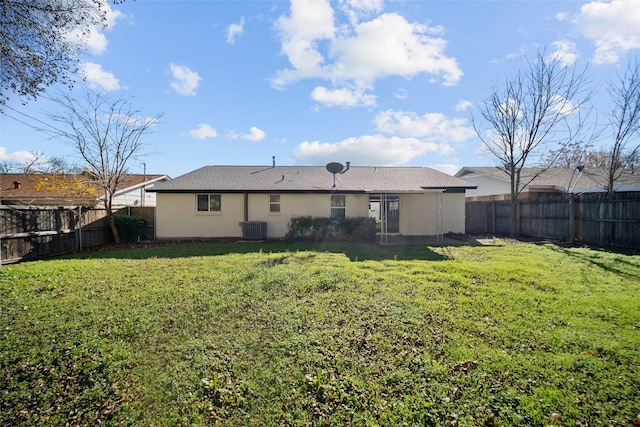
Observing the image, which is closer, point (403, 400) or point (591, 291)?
point (403, 400)

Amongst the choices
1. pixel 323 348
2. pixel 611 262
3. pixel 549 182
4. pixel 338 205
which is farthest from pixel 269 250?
pixel 549 182

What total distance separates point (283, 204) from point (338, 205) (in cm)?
267

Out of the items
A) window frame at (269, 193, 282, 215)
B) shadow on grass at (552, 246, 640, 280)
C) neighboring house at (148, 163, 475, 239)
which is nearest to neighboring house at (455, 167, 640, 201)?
neighboring house at (148, 163, 475, 239)

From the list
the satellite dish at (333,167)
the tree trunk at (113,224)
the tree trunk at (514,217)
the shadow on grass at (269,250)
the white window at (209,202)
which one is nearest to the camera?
the shadow on grass at (269,250)

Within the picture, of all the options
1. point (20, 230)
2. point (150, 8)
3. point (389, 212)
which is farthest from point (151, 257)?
point (389, 212)

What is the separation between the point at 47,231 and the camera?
11.6 metres

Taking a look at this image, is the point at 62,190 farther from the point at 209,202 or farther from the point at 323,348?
the point at 323,348

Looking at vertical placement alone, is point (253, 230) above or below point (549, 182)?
below

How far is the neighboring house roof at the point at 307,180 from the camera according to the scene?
15.7 m

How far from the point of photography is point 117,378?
12.8ft

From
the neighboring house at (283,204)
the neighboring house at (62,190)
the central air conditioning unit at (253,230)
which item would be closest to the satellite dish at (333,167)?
the neighboring house at (283,204)

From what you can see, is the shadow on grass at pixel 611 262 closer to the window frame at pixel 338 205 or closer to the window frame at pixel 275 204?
the window frame at pixel 338 205

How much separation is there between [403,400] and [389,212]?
46.8ft

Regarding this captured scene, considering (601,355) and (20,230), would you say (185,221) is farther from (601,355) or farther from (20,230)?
(601,355)
